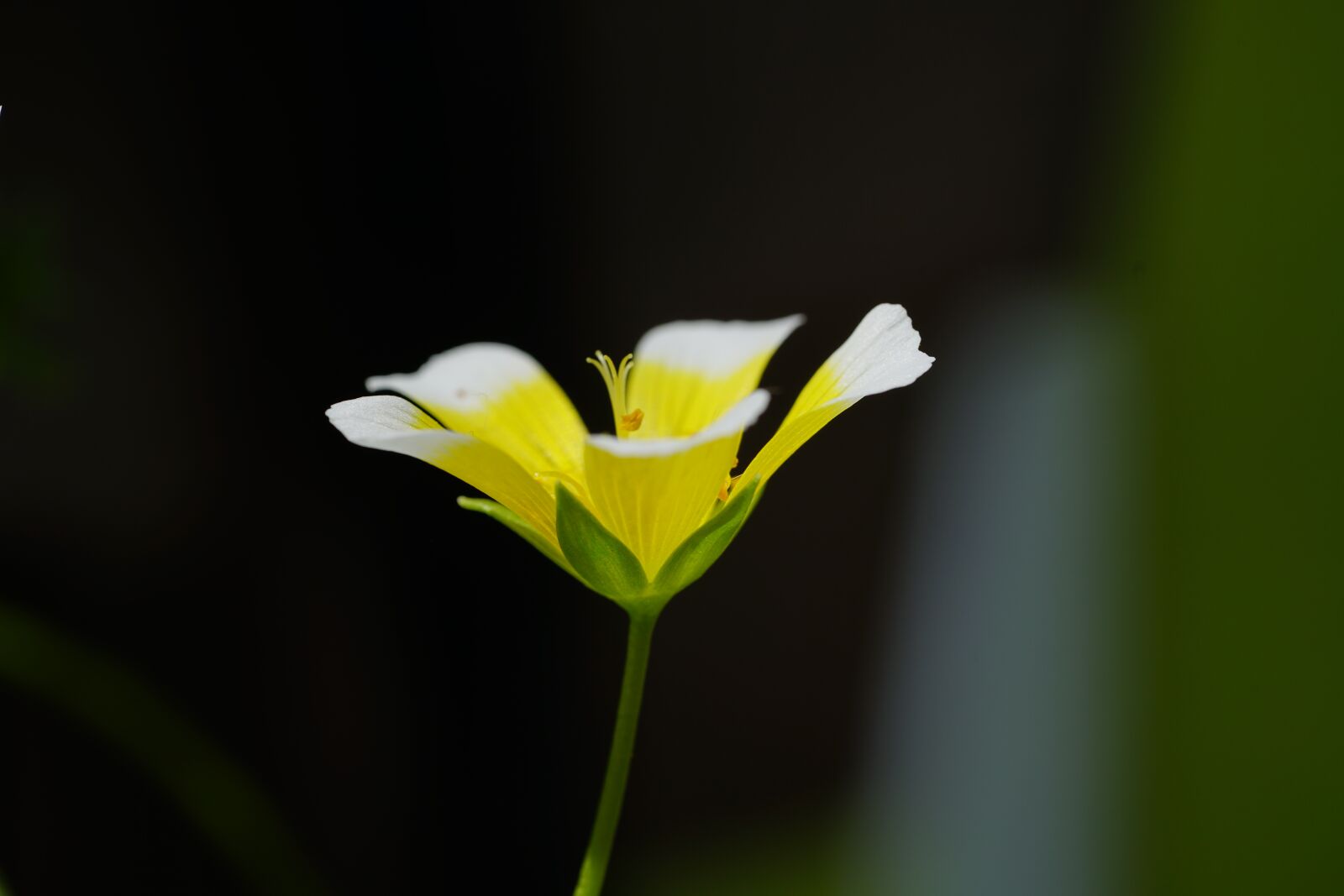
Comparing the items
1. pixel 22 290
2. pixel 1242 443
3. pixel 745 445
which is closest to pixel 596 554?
pixel 22 290

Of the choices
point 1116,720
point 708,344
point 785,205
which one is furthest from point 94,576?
point 1116,720

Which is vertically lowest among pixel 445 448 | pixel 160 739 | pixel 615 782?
pixel 160 739

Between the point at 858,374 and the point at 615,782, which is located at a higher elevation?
the point at 858,374

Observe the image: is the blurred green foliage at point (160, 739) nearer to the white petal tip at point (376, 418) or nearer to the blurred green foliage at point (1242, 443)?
the white petal tip at point (376, 418)

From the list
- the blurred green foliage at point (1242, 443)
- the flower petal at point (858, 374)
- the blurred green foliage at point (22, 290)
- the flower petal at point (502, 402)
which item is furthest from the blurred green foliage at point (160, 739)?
the blurred green foliage at point (1242, 443)

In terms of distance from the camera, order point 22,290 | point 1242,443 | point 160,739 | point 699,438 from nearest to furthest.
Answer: point 699,438
point 22,290
point 160,739
point 1242,443

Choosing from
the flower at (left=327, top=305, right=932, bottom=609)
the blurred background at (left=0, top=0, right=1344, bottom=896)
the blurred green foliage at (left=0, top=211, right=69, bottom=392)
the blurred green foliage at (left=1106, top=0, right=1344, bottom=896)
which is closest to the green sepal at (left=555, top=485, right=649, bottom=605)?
the flower at (left=327, top=305, right=932, bottom=609)

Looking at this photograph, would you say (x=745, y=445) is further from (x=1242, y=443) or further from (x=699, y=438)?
(x=699, y=438)
